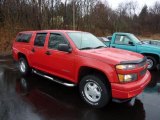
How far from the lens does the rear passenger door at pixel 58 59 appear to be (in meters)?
5.27

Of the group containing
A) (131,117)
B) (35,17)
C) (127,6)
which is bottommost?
(131,117)

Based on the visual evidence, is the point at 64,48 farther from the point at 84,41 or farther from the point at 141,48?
the point at 141,48

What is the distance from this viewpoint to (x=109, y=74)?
440 centimetres

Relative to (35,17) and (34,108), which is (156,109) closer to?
(34,108)

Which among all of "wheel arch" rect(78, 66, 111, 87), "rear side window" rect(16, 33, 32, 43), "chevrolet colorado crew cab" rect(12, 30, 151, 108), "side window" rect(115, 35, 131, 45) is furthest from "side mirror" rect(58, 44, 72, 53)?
"side window" rect(115, 35, 131, 45)

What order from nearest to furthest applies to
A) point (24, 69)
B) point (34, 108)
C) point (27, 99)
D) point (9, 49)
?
point (34, 108) → point (27, 99) → point (24, 69) → point (9, 49)

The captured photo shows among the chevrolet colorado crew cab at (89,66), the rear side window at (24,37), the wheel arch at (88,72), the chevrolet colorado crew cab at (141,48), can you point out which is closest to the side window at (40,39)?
the chevrolet colorado crew cab at (89,66)

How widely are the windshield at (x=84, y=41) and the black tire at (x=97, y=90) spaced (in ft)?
3.23

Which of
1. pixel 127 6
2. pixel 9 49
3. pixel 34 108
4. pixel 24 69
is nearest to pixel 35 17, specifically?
pixel 9 49

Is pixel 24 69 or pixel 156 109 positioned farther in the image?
pixel 24 69

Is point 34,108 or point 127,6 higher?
point 127,6

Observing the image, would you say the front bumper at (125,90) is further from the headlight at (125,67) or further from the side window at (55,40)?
the side window at (55,40)

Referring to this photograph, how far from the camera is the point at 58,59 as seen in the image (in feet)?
18.3

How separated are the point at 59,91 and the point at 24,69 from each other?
91.0 inches
